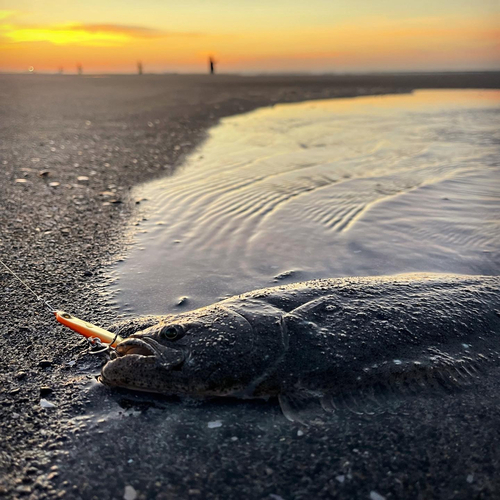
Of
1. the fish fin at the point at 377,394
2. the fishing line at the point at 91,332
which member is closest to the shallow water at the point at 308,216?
the fishing line at the point at 91,332

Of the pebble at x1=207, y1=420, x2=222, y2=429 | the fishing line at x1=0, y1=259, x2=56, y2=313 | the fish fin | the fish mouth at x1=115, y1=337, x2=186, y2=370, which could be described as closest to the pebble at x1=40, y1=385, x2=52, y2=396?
the fish mouth at x1=115, y1=337, x2=186, y2=370

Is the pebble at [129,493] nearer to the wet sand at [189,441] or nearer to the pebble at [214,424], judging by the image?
the wet sand at [189,441]

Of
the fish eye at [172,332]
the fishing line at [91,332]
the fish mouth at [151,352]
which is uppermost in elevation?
the fish eye at [172,332]

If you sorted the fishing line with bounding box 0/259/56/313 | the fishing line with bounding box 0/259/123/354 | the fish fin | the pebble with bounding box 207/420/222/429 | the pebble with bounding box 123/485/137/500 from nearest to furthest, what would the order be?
the pebble with bounding box 123/485/137/500 → the pebble with bounding box 207/420/222/429 → the fish fin → the fishing line with bounding box 0/259/123/354 → the fishing line with bounding box 0/259/56/313

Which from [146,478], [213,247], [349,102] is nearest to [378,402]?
[146,478]

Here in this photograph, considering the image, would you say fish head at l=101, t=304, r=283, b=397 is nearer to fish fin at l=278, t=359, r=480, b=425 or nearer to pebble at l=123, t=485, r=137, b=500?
fish fin at l=278, t=359, r=480, b=425

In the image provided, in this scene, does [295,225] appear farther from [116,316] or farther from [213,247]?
[116,316]

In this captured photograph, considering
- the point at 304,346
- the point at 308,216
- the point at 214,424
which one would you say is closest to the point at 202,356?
the point at 214,424
